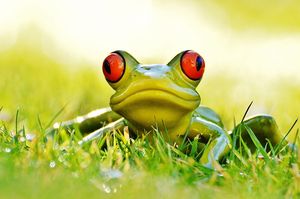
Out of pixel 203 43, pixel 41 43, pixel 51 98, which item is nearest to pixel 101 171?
pixel 51 98

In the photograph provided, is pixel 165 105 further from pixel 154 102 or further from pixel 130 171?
pixel 130 171

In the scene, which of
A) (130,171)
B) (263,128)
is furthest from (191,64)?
(130,171)

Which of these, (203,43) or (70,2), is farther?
(70,2)

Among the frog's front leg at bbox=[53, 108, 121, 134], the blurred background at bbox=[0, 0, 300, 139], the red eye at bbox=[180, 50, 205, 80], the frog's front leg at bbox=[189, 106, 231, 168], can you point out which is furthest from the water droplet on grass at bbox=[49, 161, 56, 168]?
the blurred background at bbox=[0, 0, 300, 139]

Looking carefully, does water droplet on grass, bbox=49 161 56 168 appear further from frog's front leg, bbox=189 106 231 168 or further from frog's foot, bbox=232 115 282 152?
frog's foot, bbox=232 115 282 152

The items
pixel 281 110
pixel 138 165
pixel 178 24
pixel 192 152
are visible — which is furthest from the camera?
pixel 178 24

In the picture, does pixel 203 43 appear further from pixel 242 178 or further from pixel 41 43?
pixel 242 178

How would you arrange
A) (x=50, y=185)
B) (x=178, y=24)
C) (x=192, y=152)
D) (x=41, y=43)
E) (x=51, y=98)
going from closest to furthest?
(x=50, y=185) < (x=192, y=152) < (x=51, y=98) < (x=41, y=43) < (x=178, y=24)
